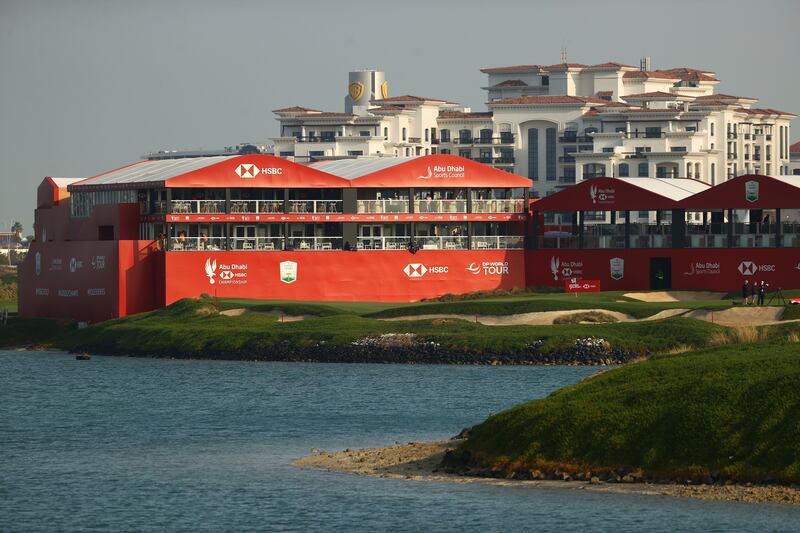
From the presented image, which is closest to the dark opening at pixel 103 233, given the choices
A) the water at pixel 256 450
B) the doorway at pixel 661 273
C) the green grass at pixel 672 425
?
the water at pixel 256 450

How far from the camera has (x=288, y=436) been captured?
197 feet

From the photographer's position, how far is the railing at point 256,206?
343 feet

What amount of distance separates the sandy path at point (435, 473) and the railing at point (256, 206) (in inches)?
2013

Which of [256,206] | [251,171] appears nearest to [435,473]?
[256,206]

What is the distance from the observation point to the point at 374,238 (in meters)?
108

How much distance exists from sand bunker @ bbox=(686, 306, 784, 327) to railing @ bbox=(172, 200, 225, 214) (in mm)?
30141

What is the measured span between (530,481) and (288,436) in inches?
602

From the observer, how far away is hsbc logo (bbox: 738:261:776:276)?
4011 inches

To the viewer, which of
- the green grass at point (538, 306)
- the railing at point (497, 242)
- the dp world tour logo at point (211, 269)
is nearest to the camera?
the green grass at point (538, 306)

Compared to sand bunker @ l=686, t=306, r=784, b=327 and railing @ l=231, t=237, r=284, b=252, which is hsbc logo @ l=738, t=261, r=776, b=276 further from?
railing @ l=231, t=237, r=284, b=252

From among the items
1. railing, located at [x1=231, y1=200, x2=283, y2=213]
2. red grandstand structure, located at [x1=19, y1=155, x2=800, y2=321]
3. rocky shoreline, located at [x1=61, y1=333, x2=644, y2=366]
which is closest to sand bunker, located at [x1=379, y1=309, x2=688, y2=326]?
rocky shoreline, located at [x1=61, y1=333, x2=644, y2=366]

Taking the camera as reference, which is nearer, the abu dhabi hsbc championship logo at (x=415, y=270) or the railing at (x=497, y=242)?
the abu dhabi hsbc championship logo at (x=415, y=270)

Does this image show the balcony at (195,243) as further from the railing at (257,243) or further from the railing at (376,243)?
the railing at (376,243)

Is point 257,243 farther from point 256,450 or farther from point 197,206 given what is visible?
point 256,450
